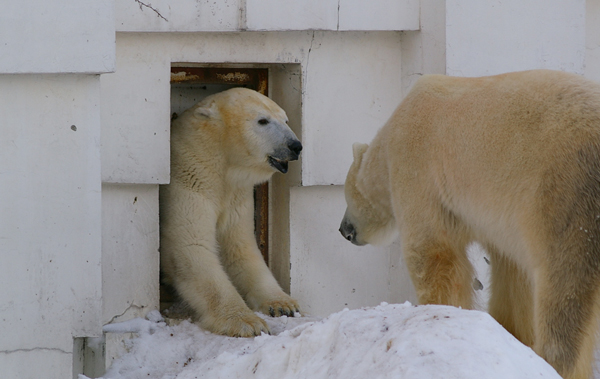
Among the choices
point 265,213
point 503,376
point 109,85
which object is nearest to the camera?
point 503,376

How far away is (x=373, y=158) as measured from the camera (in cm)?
349

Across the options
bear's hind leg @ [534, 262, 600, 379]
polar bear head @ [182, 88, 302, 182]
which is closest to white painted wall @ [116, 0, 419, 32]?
polar bear head @ [182, 88, 302, 182]

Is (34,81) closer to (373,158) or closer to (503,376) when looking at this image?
(373,158)

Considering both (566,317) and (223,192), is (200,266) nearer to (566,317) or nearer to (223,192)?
(223,192)

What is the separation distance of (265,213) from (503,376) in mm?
3578

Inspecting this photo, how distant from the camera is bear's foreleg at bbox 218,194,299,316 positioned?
179 inches

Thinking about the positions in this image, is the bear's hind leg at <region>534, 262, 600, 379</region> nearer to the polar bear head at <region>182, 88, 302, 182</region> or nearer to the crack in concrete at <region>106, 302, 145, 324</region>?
the polar bear head at <region>182, 88, 302, 182</region>

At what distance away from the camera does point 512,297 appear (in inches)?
127

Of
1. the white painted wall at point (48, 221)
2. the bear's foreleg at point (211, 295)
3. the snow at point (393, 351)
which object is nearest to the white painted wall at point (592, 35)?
the bear's foreleg at point (211, 295)

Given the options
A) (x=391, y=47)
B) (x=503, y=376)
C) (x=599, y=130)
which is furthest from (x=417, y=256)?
(x=391, y=47)

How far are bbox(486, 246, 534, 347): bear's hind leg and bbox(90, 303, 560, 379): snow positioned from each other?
78 centimetres

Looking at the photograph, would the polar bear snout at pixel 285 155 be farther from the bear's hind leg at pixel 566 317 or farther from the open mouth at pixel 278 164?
the bear's hind leg at pixel 566 317

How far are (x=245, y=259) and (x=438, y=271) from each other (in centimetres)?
204

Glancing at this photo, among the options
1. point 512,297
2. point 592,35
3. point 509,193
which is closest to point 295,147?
point 512,297
